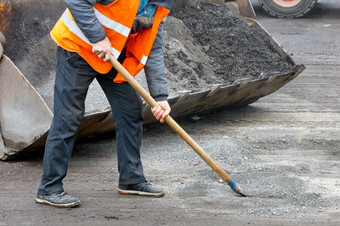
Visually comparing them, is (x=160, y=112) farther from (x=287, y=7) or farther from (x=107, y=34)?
(x=287, y=7)

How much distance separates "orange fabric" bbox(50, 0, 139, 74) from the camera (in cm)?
402

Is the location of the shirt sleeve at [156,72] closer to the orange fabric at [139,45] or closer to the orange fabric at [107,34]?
the orange fabric at [139,45]

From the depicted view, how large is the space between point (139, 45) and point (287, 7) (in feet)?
30.8

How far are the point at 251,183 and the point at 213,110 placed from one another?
1977 mm

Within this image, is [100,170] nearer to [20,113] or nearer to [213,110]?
[20,113]

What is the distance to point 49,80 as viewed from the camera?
19.6 feet

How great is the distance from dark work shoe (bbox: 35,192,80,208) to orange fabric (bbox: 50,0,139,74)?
A: 85cm

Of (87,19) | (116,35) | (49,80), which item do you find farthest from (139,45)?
(49,80)

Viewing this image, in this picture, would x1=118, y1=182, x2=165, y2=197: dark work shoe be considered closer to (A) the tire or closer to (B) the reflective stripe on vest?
(B) the reflective stripe on vest

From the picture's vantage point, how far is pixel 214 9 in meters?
7.36

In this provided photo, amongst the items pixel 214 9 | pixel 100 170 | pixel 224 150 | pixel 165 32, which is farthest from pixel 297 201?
pixel 214 9

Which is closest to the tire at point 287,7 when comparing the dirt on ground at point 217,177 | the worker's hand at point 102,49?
the dirt on ground at point 217,177

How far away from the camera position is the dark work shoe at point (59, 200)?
4336mm

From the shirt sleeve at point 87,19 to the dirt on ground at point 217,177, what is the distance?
1120 millimetres
